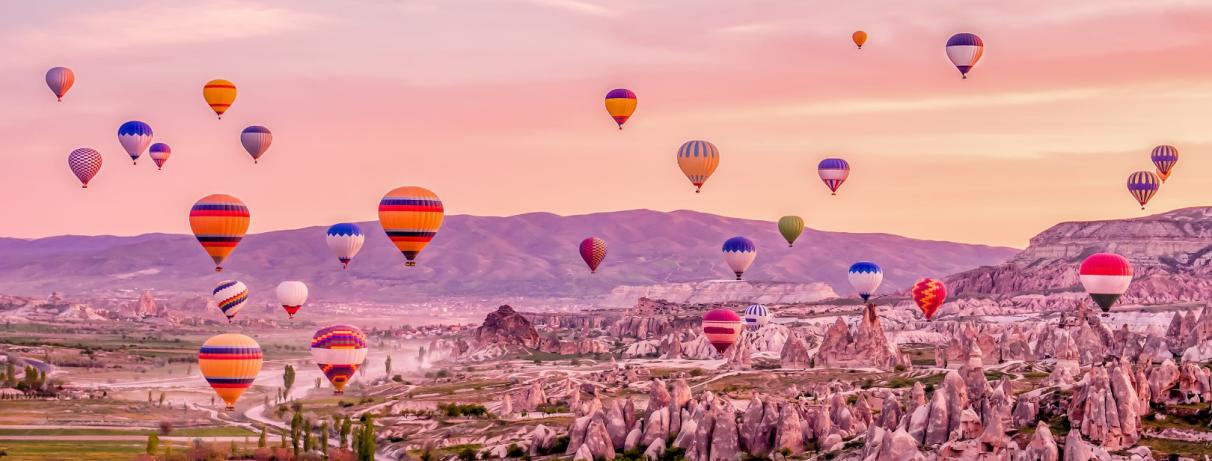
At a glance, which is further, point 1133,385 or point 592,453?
point 592,453

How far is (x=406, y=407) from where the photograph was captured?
186m

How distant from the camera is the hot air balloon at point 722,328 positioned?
192 m

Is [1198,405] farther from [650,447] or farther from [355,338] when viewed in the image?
[355,338]

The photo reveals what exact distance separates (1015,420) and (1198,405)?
10232mm

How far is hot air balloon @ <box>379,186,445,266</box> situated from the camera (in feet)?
492

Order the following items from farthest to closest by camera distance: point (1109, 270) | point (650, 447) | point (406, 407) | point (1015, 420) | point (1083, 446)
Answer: point (406, 407), point (1109, 270), point (650, 447), point (1015, 420), point (1083, 446)

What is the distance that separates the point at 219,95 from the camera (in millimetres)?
177750

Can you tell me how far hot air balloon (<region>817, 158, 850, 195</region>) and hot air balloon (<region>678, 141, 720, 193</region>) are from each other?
827 inches

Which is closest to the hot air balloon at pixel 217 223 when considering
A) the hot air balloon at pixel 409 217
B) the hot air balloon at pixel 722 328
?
the hot air balloon at pixel 409 217

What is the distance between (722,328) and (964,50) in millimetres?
38356

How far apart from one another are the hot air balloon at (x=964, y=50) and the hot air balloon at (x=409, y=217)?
47.6 m

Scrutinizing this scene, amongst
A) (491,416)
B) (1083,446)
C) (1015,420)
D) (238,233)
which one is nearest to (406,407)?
(491,416)

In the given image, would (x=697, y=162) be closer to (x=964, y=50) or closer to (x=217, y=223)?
(x=964, y=50)

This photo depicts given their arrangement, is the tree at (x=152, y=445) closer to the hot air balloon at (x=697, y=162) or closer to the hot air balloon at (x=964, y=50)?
the hot air balloon at (x=697, y=162)
